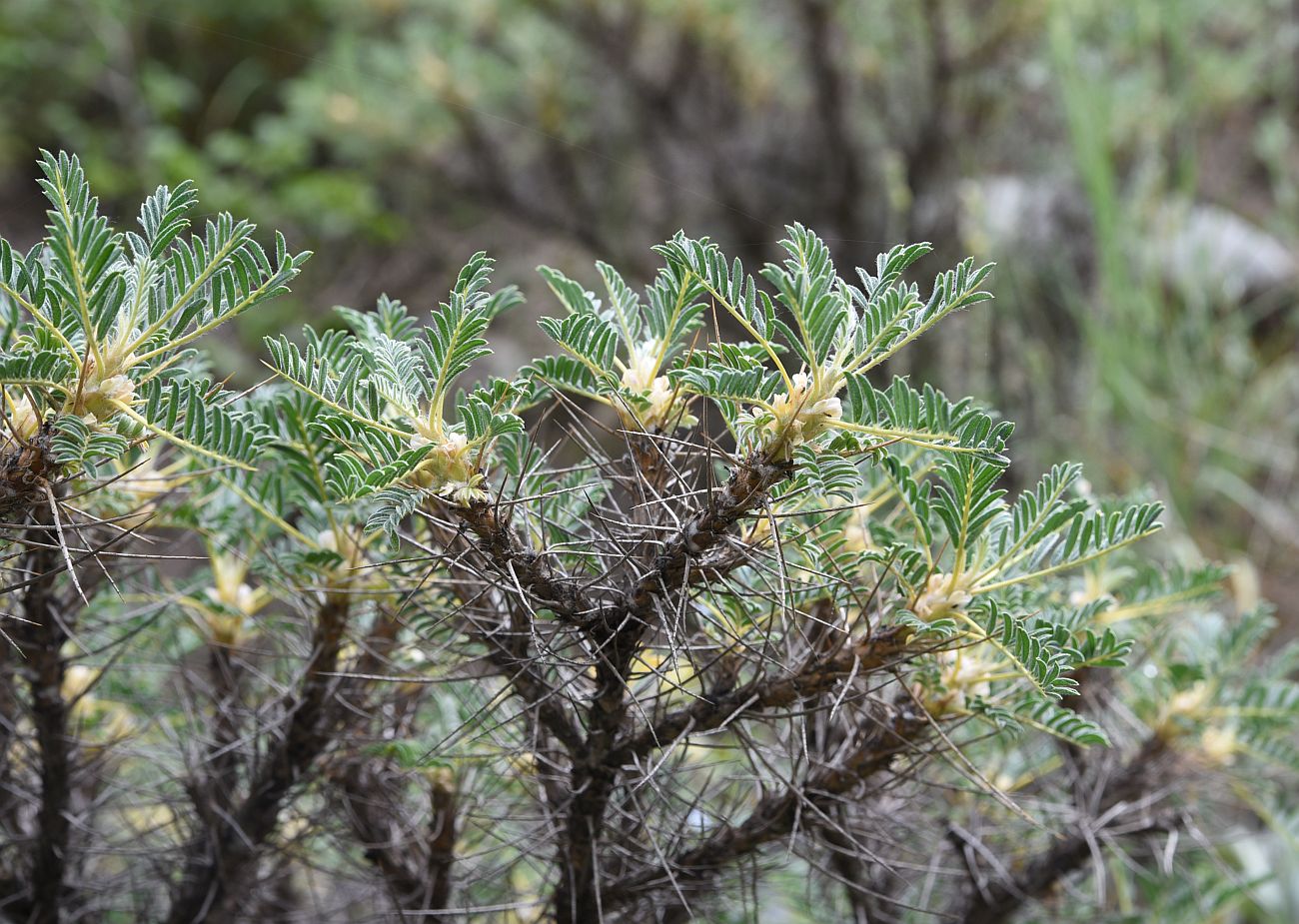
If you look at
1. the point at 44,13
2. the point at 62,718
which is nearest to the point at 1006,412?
the point at 62,718

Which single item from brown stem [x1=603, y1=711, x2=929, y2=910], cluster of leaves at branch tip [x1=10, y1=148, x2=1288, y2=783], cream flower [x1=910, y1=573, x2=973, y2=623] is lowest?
brown stem [x1=603, y1=711, x2=929, y2=910]

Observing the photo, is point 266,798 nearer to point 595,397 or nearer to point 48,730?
point 48,730

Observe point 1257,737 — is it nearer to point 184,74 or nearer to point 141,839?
point 141,839

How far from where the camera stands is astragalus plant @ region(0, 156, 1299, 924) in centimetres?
30

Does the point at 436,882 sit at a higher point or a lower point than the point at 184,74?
lower

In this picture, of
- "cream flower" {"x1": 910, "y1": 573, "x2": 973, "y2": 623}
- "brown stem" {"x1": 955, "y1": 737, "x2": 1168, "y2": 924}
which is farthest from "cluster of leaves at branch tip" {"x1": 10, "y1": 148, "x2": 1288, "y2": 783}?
"brown stem" {"x1": 955, "y1": 737, "x2": 1168, "y2": 924}

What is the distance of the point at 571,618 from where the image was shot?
0.34 m

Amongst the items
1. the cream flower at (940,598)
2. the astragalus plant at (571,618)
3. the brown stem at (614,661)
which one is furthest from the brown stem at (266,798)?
the cream flower at (940,598)

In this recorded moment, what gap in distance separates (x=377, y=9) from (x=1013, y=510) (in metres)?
2.23

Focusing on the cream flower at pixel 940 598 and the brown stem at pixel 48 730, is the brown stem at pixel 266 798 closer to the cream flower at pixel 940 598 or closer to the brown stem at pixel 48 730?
the brown stem at pixel 48 730

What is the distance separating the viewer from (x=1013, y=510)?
1.19ft

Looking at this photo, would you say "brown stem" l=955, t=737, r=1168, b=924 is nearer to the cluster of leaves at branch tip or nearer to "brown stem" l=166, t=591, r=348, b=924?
the cluster of leaves at branch tip

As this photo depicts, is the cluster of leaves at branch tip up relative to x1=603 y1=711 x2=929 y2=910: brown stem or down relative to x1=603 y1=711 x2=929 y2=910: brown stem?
up

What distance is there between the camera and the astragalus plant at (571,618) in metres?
0.30
